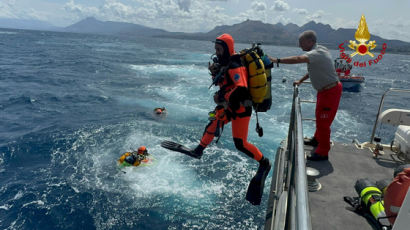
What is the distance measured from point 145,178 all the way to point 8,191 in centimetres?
516

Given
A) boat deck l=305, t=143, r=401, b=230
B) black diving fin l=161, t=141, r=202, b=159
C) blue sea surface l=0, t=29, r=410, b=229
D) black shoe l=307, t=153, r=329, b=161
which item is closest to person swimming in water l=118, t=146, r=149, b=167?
blue sea surface l=0, t=29, r=410, b=229

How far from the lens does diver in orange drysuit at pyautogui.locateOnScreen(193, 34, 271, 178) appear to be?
13.4ft

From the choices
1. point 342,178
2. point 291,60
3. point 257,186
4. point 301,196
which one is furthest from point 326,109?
point 301,196

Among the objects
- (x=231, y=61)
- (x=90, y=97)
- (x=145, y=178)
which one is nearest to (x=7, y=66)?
(x=90, y=97)

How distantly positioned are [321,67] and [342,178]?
210 cm

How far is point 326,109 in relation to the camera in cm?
511

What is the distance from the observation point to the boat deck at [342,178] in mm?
3768

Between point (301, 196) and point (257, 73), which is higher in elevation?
point (257, 73)

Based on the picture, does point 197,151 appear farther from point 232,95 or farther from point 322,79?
point 322,79

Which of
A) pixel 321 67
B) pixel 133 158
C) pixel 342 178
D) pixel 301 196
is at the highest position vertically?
pixel 321 67

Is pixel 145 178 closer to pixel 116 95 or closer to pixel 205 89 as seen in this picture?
pixel 116 95

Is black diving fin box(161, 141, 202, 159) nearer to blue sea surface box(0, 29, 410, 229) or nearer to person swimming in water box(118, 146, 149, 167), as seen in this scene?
blue sea surface box(0, 29, 410, 229)

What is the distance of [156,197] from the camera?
10258 millimetres

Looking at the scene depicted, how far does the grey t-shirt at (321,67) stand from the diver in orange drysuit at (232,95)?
148 cm
